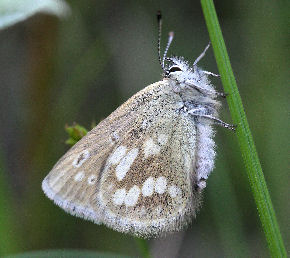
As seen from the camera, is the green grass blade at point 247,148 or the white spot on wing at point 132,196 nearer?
the green grass blade at point 247,148

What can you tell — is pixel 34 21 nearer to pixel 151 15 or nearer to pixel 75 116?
pixel 75 116

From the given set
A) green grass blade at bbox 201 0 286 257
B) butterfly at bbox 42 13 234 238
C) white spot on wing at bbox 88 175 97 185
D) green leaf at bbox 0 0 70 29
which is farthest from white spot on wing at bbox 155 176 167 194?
green leaf at bbox 0 0 70 29

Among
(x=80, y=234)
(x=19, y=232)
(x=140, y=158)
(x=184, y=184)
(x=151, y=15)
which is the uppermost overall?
(x=151, y=15)

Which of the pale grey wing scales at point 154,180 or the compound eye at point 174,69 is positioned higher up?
the compound eye at point 174,69

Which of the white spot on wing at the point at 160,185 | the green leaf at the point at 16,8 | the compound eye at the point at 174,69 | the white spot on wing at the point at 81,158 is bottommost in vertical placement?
the white spot on wing at the point at 160,185

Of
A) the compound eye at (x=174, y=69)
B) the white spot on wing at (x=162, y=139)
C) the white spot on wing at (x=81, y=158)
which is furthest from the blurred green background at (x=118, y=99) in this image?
the compound eye at (x=174, y=69)

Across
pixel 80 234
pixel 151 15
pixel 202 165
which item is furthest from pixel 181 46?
pixel 202 165

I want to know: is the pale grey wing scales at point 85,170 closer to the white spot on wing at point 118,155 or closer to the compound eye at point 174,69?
the white spot on wing at point 118,155
